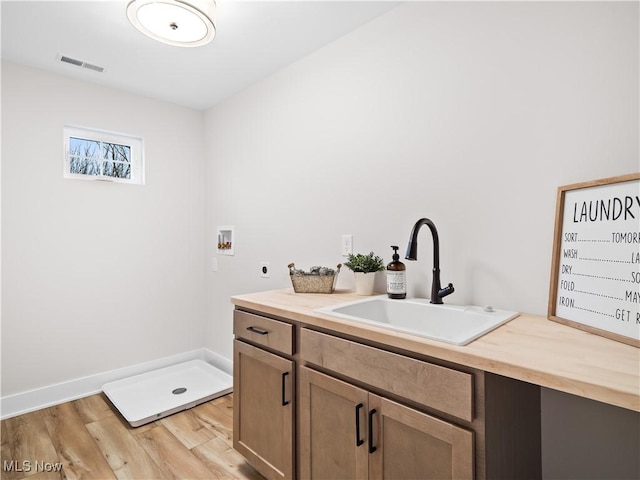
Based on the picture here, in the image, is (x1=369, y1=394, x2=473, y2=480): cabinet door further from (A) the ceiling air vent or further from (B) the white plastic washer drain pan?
(A) the ceiling air vent

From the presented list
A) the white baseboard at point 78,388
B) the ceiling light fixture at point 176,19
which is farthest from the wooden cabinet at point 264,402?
the ceiling light fixture at point 176,19

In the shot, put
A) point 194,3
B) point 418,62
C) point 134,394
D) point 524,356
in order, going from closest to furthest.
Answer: point 524,356
point 194,3
point 418,62
point 134,394

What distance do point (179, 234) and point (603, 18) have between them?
3.13 m

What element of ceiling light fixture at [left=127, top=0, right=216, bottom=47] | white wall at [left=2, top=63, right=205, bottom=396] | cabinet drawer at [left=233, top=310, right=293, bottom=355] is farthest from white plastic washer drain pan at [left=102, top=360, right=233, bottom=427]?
ceiling light fixture at [left=127, top=0, right=216, bottom=47]

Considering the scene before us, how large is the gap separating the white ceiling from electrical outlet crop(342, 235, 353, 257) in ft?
3.97

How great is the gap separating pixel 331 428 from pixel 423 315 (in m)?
0.60

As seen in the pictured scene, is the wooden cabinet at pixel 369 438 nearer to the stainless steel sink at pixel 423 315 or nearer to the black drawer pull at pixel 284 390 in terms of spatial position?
the black drawer pull at pixel 284 390

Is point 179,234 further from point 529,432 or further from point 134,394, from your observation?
point 529,432

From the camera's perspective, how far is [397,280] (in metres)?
1.61

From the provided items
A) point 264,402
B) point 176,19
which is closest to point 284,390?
point 264,402

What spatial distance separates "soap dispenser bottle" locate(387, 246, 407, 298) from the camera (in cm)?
161

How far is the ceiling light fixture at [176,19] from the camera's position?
1544mm

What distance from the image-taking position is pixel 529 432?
3.88ft

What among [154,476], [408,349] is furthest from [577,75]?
[154,476]
